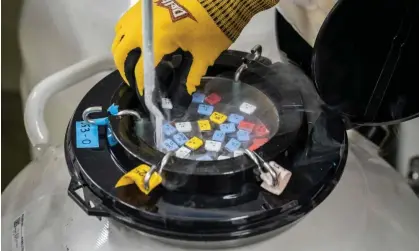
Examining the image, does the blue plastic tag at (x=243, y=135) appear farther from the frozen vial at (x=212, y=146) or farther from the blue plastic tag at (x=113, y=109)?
the blue plastic tag at (x=113, y=109)

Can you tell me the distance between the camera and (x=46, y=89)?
2.88 ft

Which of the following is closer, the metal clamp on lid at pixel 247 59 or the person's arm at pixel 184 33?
the person's arm at pixel 184 33

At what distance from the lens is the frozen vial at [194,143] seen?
0.72 meters

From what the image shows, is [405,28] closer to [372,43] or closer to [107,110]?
[372,43]

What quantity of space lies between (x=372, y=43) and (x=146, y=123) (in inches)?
11.4

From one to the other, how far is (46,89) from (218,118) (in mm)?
263

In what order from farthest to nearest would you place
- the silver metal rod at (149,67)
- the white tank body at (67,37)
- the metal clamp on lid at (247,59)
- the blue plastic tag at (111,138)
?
the white tank body at (67,37)
the metal clamp on lid at (247,59)
the blue plastic tag at (111,138)
the silver metal rod at (149,67)

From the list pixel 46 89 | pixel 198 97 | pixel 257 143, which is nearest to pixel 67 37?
pixel 46 89

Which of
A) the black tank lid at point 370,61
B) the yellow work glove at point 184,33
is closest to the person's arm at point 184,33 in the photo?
the yellow work glove at point 184,33

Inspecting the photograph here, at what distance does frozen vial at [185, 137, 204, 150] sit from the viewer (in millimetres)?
720

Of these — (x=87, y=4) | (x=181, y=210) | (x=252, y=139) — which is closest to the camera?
(x=181, y=210)

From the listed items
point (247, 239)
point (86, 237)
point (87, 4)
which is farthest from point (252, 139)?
point (87, 4)

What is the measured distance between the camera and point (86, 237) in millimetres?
758

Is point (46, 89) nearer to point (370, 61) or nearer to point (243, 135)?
point (243, 135)
